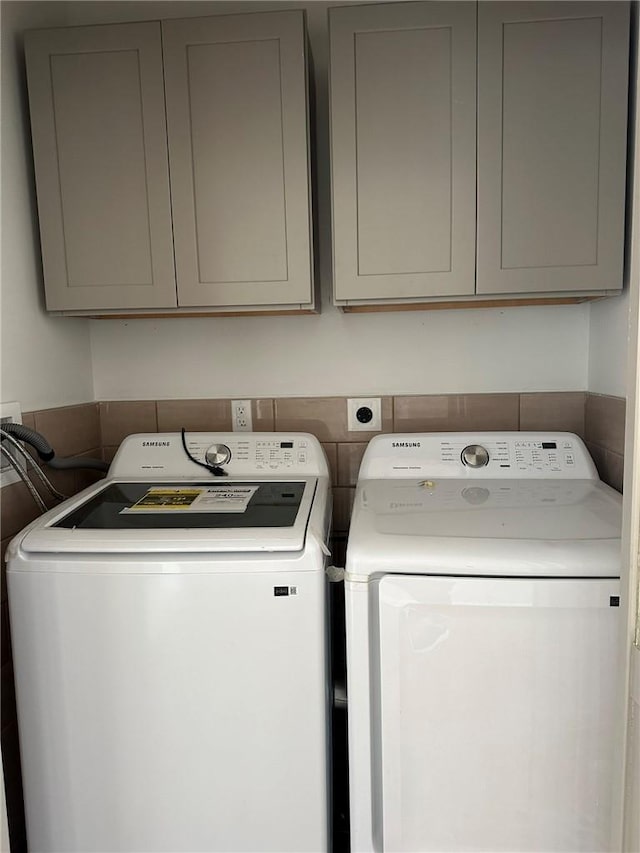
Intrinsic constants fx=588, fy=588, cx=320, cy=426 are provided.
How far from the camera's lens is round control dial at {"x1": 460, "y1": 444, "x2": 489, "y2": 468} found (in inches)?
65.1

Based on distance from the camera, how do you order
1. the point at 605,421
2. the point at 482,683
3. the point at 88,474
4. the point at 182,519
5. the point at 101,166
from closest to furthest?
the point at 482,683, the point at 182,519, the point at 101,166, the point at 605,421, the point at 88,474

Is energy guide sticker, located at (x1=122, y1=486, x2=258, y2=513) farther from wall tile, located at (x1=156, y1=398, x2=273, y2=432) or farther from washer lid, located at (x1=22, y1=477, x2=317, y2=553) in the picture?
wall tile, located at (x1=156, y1=398, x2=273, y2=432)

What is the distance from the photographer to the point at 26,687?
1275mm

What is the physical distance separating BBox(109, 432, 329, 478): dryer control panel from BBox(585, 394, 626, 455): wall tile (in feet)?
2.62

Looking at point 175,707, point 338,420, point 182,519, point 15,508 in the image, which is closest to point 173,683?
point 175,707

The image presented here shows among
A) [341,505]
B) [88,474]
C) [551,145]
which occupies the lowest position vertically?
[341,505]

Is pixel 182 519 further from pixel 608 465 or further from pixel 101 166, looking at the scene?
pixel 608 465

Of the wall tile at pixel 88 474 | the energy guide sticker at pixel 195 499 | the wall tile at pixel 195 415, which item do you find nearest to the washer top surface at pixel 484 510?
the energy guide sticker at pixel 195 499

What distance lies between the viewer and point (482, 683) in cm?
116

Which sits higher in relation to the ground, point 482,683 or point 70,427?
point 70,427

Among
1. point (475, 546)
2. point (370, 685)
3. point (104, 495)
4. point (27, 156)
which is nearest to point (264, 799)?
point (370, 685)

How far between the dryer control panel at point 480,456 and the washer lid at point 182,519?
253 millimetres

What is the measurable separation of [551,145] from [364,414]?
2.96 feet

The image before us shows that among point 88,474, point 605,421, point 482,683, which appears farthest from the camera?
point 88,474
